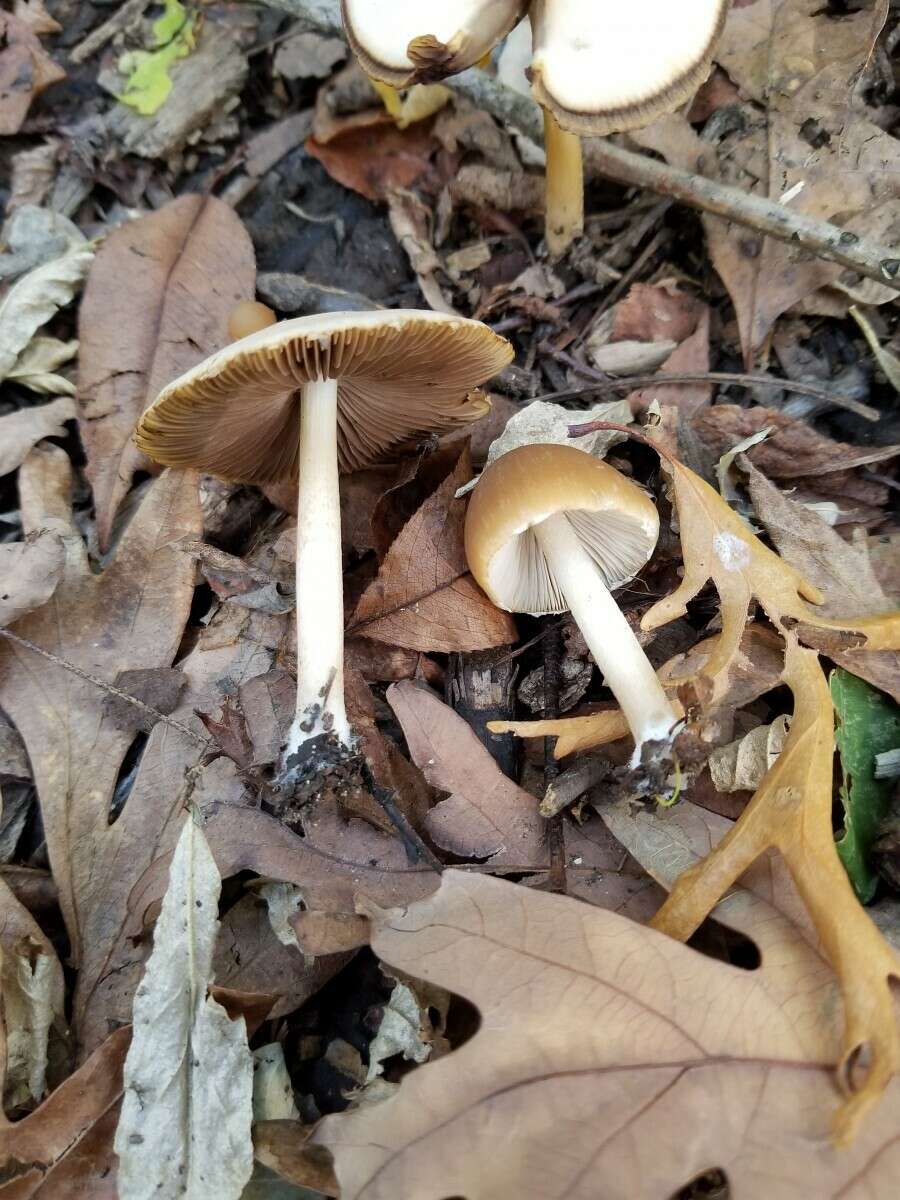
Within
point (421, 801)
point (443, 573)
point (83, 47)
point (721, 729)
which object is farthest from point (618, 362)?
point (83, 47)

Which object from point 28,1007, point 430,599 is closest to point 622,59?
point 430,599

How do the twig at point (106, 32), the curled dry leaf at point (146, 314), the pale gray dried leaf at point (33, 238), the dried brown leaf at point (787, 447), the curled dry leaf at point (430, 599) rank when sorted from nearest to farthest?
1. the curled dry leaf at point (430, 599)
2. the dried brown leaf at point (787, 447)
3. the curled dry leaf at point (146, 314)
4. the pale gray dried leaf at point (33, 238)
5. the twig at point (106, 32)

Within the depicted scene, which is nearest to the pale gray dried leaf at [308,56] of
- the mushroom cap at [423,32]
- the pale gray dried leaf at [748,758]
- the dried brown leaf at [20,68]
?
the dried brown leaf at [20,68]

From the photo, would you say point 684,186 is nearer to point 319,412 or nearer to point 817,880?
point 319,412

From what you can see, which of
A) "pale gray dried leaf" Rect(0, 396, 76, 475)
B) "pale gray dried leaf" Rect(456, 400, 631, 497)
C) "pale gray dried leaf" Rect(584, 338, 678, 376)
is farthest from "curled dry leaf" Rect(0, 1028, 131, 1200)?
"pale gray dried leaf" Rect(584, 338, 678, 376)

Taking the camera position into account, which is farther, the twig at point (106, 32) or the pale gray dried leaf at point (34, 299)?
the twig at point (106, 32)

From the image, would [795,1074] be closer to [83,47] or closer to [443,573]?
[443,573]

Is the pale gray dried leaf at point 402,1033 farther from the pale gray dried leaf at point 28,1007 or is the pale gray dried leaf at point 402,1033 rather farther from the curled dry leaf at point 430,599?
the curled dry leaf at point 430,599
